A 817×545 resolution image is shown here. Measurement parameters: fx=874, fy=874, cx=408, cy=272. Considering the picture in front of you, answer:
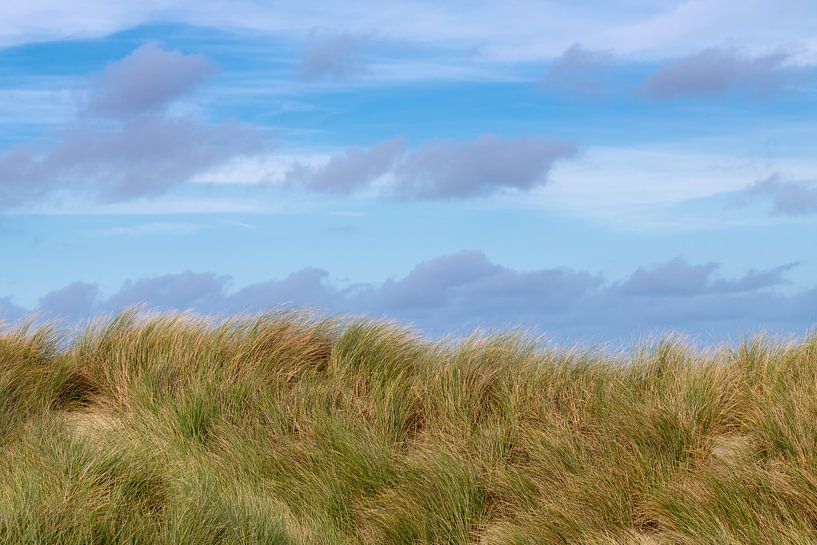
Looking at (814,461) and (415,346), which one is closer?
(814,461)

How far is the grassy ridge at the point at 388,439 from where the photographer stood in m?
5.36

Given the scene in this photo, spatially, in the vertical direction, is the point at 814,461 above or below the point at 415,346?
below

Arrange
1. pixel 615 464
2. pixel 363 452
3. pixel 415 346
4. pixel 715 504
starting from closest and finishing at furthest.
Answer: pixel 715 504 < pixel 615 464 < pixel 363 452 < pixel 415 346

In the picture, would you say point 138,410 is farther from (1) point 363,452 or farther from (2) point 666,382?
(2) point 666,382

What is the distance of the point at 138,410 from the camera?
7.67m

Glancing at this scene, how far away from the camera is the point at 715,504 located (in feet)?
17.8

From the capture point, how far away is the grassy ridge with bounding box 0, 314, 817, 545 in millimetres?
5359

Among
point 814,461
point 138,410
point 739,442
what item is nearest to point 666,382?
point 739,442

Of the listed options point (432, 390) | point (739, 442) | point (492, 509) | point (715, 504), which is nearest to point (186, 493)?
point (492, 509)

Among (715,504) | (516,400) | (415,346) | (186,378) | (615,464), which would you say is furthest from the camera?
(415,346)

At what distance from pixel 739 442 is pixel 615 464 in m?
0.97

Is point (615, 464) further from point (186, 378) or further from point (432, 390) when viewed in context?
point (186, 378)

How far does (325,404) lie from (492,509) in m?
1.97

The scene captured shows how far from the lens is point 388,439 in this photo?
276 inches
